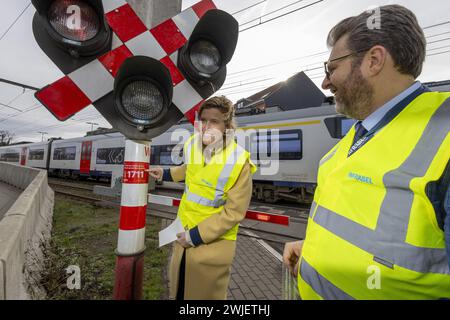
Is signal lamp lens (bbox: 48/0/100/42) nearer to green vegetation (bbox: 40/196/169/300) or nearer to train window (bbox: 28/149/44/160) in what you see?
green vegetation (bbox: 40/196/169/300)

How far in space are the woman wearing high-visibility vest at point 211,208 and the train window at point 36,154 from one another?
25162 millimetres

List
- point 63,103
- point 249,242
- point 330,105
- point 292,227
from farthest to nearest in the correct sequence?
point 330,105 < point 292,227 < point 249,242 < point 63,103

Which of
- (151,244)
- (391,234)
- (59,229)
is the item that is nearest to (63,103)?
(391,234)

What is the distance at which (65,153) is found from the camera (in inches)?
674

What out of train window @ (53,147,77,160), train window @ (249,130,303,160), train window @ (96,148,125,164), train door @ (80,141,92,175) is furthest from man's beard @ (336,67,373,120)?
train window @ (53,147,77,160)

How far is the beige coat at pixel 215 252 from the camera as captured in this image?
53.1 inches

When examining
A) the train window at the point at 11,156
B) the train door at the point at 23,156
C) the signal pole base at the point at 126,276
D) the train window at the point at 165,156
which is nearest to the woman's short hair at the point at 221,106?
the signal pole base at the point at 126,276

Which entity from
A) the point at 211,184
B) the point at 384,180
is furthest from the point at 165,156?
the point at 384,180

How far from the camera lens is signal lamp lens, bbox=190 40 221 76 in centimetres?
125

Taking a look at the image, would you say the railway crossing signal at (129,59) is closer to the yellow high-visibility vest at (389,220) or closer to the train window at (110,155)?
the yellow high-visibility vest at (389,220)

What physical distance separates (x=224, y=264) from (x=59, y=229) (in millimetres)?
4836

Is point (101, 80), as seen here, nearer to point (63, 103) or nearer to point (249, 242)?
point (63, 103)

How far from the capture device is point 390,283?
729 millimetres
